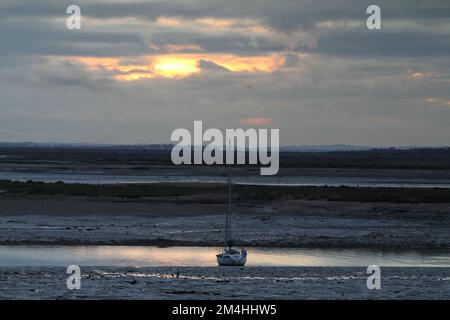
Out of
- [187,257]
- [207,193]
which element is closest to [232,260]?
[187,257]

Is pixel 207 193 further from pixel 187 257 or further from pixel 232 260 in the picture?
pixel 232 260

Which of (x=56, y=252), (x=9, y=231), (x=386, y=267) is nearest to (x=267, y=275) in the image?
(x=386, y=267)

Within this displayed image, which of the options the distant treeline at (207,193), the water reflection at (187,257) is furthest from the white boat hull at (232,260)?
the distant treeline at (207,193)

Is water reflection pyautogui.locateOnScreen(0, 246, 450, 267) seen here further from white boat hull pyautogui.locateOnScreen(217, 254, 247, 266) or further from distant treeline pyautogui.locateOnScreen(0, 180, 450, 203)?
distant treeline pyautogui.locateOnScreen(0, 180, 450, 203)

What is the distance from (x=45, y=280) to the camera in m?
28.0

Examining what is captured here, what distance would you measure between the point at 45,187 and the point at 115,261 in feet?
132

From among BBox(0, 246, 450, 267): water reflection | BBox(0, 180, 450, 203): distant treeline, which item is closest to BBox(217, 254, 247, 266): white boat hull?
BBox(0, 246, 450, 267): water reflection

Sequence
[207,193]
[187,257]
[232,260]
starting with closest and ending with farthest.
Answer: [232,260], [187,257], [207,193]

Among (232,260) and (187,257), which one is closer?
(232,260)

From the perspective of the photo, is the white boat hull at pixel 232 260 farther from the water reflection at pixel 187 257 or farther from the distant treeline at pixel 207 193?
the distant treeline at pixel 207 193

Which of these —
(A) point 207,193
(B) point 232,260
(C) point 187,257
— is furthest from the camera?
(A) point 207,193

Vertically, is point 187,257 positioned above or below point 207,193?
below
